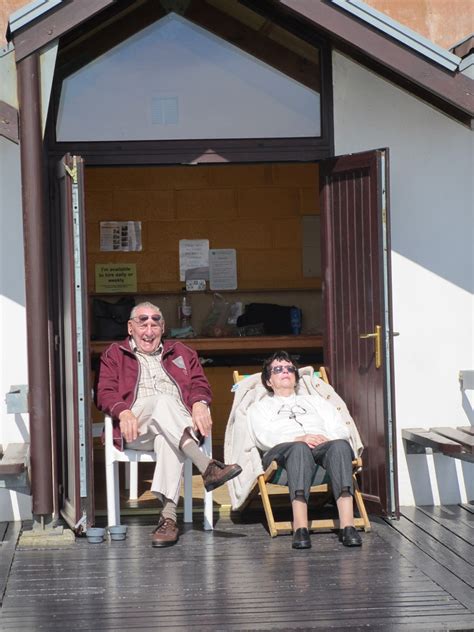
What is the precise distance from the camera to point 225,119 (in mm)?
6805

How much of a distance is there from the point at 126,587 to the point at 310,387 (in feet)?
6.28

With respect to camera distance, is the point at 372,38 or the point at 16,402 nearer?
the point at 372,38

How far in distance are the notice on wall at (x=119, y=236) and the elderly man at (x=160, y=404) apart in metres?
2.99

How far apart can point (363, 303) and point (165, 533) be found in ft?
5.69

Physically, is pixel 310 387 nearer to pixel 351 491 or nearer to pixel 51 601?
pixel 351 491

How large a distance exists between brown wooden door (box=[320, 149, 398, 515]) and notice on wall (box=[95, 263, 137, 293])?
2967 millimetres

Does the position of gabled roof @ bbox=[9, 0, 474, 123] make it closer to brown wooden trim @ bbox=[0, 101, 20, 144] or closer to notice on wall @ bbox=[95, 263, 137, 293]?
brown wooden trim @ bbox=[0, 101, 20, 144]

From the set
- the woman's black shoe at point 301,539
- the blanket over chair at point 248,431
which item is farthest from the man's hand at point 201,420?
the woman's black shoe at point 301,539

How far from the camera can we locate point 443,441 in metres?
6.26

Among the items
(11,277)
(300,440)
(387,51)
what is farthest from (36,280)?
(387,51)

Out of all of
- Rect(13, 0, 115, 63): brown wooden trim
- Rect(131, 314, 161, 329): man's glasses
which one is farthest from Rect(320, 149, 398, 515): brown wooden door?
Rect(13, 0, 115, 63): brown wooden trim

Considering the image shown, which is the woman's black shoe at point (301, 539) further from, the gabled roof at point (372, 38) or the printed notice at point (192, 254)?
the printed notice at point (192, 254)

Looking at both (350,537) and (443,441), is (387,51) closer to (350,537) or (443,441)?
(443,441)

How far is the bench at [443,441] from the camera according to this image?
6180mm
